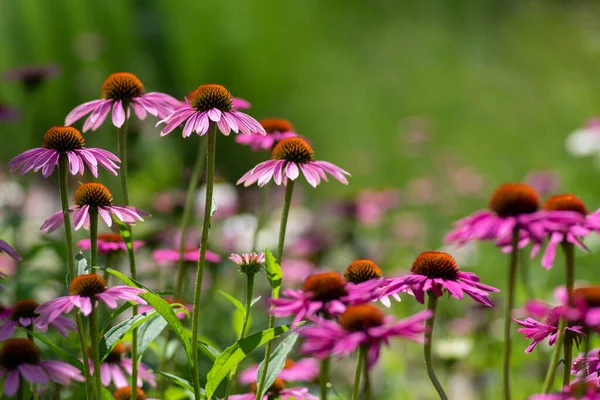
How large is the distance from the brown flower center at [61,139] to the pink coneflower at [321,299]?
32cm

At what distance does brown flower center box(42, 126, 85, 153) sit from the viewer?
89cm

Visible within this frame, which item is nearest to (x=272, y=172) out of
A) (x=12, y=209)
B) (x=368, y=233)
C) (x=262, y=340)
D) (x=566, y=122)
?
(x=262, y=340)

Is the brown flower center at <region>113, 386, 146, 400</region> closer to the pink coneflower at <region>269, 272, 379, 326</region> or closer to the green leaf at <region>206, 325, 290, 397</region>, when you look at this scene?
the green leaf at <region>206, 325, 290, 397</region>

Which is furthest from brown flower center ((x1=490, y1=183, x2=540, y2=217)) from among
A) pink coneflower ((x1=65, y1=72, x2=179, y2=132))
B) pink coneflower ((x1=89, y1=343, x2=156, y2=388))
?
pink coneflower ((x1=89, y1=343, x2=156, y2=388))

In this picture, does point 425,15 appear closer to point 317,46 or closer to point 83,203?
point 317,46

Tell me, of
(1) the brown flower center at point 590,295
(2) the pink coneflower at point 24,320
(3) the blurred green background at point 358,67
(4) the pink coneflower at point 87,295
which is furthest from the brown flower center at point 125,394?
(3) the blurred green background at point 358,67

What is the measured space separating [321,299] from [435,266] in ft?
0.47

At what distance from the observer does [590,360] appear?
0.81 metres

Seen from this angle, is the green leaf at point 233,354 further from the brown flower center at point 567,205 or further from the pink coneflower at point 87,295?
the brown flower center at point 567,205

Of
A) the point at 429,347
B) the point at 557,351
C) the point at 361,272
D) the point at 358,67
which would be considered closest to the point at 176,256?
the point at 361,272

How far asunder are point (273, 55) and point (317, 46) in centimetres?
28

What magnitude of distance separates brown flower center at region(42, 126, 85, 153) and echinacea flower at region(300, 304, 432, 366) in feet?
1.34

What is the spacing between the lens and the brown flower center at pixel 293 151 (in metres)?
0.94

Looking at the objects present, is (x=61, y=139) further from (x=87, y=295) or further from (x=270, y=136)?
(x=270, y=136)
